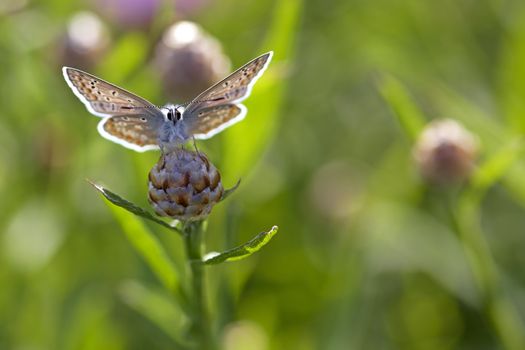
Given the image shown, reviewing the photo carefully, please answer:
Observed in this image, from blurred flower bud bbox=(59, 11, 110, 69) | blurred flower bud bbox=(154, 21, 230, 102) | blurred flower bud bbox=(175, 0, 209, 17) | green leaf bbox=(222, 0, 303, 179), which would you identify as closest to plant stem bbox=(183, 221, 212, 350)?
green leaf bbox=(222, 0, 303, 179)

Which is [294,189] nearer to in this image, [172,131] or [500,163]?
[500,163]

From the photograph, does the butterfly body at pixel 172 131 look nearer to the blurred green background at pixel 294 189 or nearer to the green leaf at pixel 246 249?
the blurred green background at pixel 294 189

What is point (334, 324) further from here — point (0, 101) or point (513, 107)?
point (0, 101)

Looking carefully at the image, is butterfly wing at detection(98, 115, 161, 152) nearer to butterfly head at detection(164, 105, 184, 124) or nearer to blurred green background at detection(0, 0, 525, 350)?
butterfly head at detection(164, 105, 184, 124)

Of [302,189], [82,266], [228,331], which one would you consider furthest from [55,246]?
[302,189]

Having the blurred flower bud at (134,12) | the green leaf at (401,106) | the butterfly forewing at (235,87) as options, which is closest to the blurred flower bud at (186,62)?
the green leaf at (401,106)
